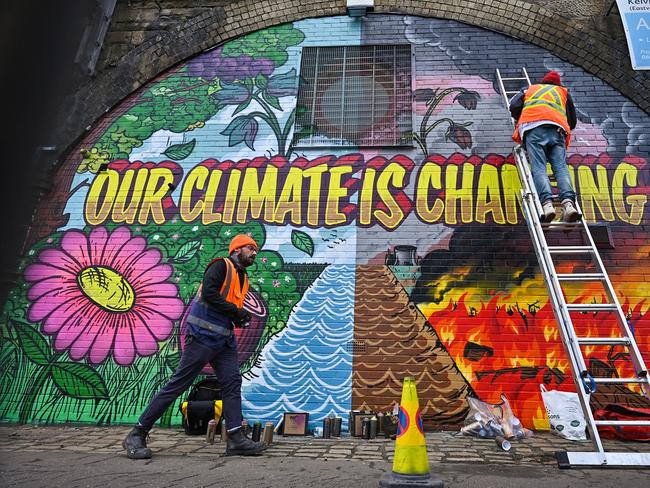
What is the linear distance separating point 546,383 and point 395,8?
5.80 metres

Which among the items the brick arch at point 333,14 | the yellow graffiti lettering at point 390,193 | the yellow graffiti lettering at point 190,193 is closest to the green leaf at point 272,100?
the brick arch at point 333,14

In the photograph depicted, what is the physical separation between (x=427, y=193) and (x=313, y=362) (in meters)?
2.66

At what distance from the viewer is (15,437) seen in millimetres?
4762

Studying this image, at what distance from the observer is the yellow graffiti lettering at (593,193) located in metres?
5.86

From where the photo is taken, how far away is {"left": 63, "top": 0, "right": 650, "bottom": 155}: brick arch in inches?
262

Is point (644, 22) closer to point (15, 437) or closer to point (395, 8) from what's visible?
point (395, 8)

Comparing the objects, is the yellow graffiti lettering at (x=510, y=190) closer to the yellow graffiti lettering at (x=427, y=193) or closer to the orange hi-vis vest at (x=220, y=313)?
the yellow graffiti lettering at (x=427, y=193)

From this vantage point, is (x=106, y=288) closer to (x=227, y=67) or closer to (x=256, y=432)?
(x=256, y=432)

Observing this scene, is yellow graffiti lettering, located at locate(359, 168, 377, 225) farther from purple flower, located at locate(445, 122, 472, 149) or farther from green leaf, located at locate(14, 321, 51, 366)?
green leaf, located at locate(14, 321, 51, 366)

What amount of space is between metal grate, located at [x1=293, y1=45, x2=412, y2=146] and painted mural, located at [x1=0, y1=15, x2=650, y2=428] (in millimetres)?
170

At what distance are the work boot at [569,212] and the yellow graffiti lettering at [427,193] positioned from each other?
1.71 metres

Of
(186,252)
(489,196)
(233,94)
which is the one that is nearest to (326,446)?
(186,252)

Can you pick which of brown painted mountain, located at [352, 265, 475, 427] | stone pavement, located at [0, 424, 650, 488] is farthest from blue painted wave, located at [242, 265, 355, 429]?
stone pavement, located at [0, 424, 650, 488]

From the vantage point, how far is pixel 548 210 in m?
4.54
